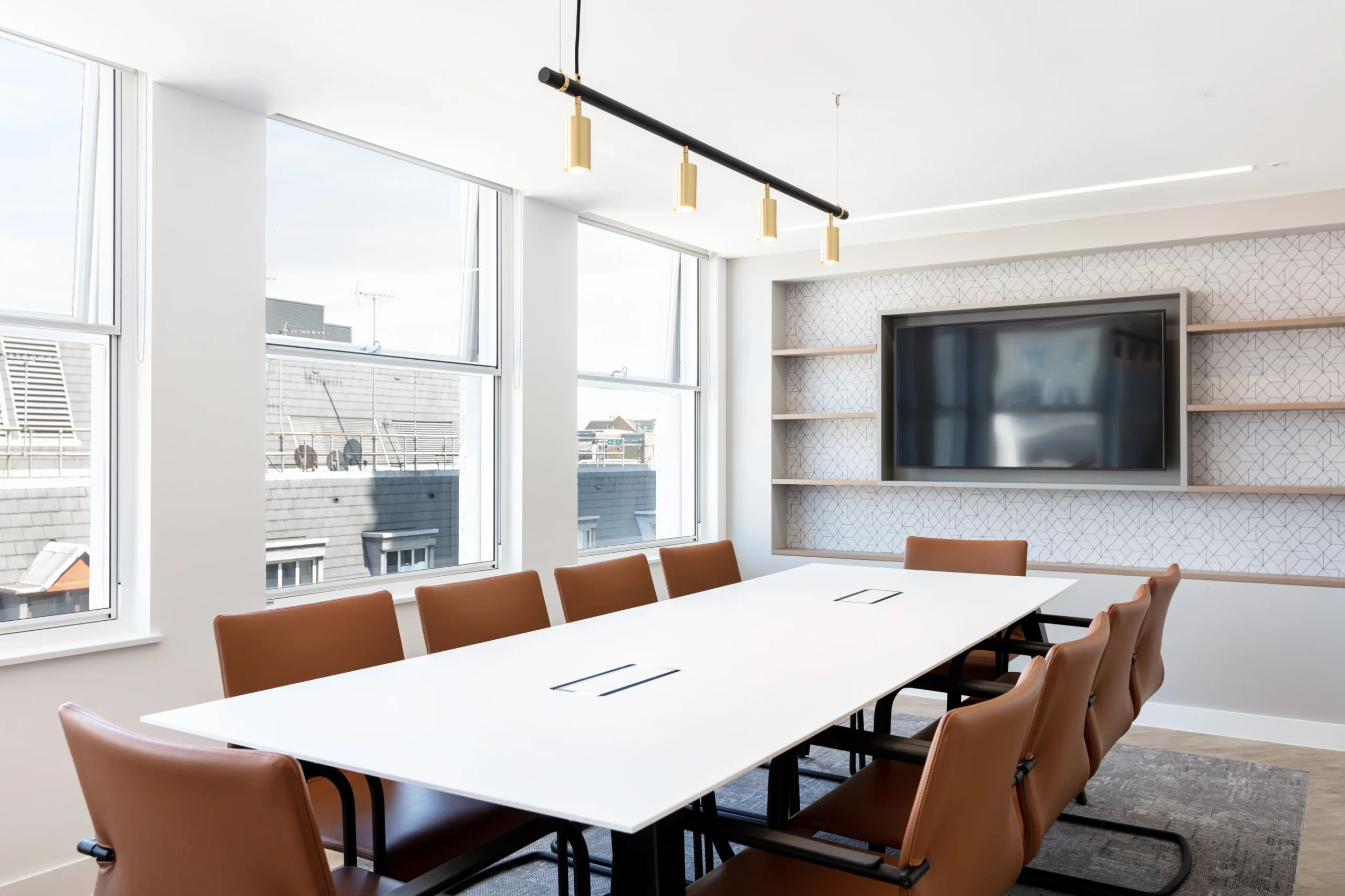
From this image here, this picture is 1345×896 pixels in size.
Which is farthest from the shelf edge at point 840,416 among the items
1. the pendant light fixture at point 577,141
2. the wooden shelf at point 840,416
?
the pendant light fixture at point 577,141

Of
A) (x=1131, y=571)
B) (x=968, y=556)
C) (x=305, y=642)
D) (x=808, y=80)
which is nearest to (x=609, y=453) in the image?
(x=968, y=556)

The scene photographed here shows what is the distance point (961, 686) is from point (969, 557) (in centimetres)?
210

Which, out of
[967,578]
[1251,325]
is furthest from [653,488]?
[1251,325]

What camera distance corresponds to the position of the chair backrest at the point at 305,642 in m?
2.48

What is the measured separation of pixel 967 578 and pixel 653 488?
2618 mm

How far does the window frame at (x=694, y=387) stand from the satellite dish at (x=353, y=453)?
1742 millimetres

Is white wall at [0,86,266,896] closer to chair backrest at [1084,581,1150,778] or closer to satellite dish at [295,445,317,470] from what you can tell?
satellite dish at [295,445,317,470]

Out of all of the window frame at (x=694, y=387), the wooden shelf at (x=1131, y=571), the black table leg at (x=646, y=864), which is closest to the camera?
the black table leg at (x=646, y=864)

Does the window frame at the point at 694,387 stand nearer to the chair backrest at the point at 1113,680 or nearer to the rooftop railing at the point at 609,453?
the rooftop railing at the point at 609,453

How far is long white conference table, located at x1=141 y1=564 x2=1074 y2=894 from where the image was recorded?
163cm

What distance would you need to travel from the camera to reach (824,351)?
6.33 m

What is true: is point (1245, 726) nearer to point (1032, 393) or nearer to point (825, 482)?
point (1032, 393)

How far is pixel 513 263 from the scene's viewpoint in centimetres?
507

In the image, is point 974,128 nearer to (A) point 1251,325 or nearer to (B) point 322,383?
(A) point 1251,325
